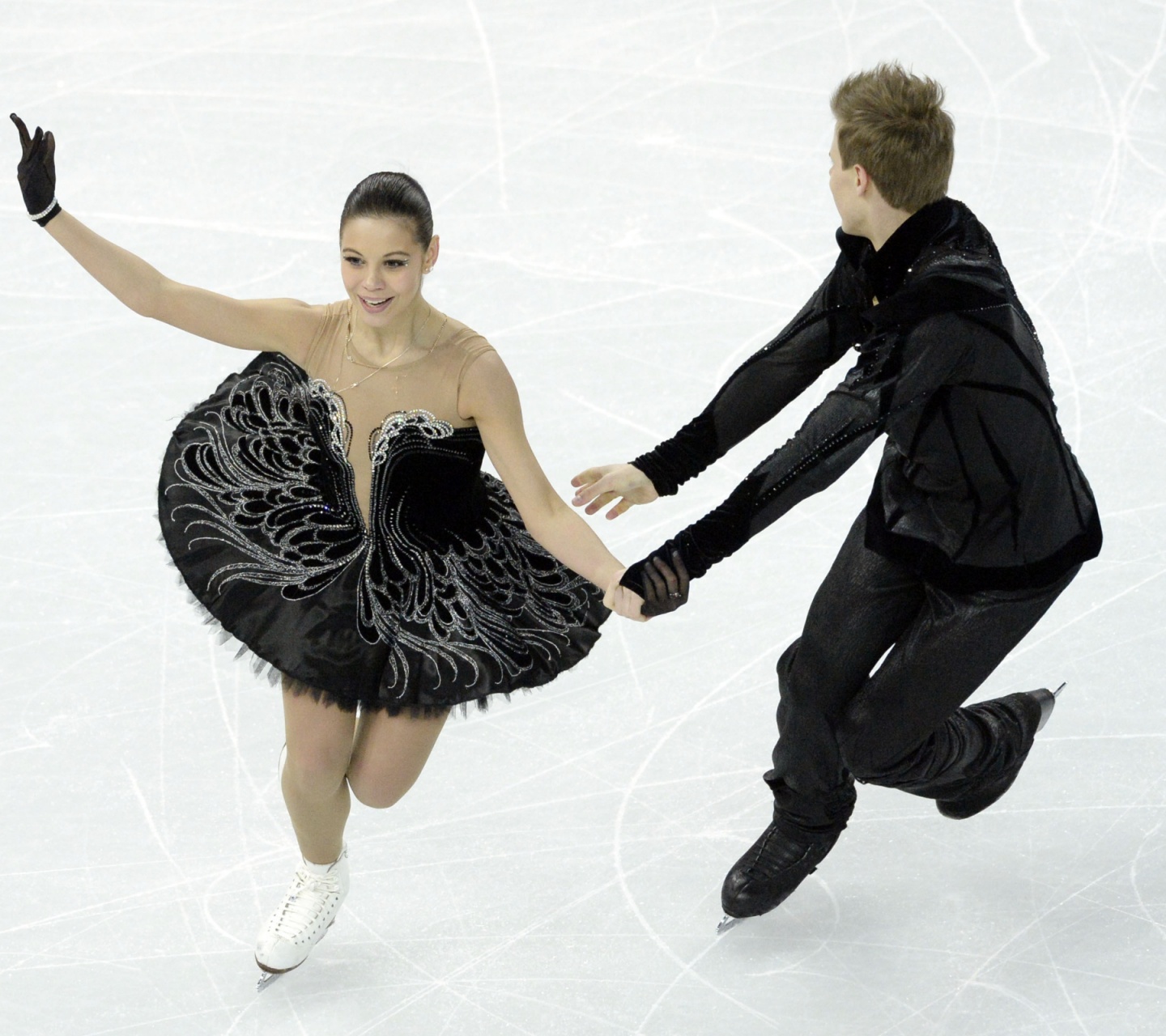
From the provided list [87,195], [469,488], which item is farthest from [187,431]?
[87,195]

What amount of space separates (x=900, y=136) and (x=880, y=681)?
984mm

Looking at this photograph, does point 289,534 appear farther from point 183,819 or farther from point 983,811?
point 983,811

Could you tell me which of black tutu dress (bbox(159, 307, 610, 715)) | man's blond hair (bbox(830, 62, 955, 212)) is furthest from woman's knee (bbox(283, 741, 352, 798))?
man's blond hair (bbox(830, 62, 955, 212))

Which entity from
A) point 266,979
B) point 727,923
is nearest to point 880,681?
point 727,923

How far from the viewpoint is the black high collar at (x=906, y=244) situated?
112 inches

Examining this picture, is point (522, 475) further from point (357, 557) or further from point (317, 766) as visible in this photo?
point (317, 766)

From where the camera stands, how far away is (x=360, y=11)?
23.0 feet

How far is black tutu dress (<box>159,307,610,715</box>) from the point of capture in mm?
3066

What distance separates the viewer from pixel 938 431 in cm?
283

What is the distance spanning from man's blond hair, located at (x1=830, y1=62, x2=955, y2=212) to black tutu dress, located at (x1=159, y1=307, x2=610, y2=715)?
88 centimetres

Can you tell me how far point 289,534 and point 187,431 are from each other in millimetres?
308

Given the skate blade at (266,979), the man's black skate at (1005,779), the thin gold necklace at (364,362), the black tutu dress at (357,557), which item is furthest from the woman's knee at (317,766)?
the man's black skate at (1005,779)

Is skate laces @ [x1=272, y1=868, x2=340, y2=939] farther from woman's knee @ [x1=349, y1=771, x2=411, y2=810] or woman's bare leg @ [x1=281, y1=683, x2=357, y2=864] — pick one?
woman's knee @ [x1=349, y1=771, x2=411, y2=810]

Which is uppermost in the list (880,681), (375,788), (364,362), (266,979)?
(364,362)
